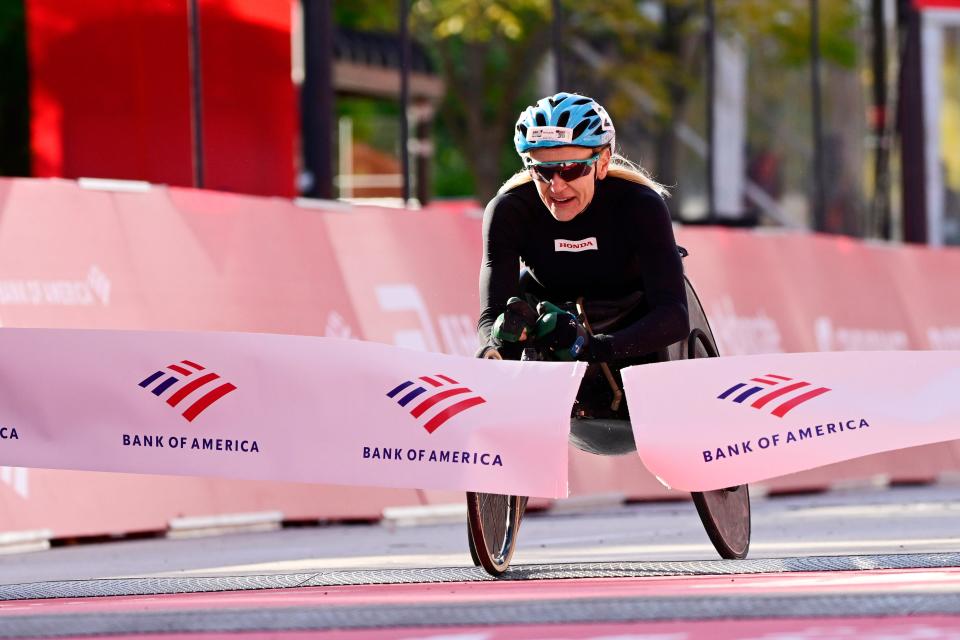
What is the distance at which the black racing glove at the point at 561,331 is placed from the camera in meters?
8.20

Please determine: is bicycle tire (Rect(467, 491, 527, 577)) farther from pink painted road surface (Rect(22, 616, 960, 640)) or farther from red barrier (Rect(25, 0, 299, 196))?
red barrier (Rect(25, 0, 299, 196))

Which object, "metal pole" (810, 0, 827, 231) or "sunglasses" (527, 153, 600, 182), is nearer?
"sunglasses" (527, 153, 600, 182)

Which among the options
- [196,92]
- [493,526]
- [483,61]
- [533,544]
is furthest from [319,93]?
[483,61]

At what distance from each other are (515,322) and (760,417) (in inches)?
42.5

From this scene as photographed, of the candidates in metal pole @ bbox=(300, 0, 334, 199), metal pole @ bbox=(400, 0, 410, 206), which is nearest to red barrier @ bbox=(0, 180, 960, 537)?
metal pole @ bbox=(400, 0, 410, 206)

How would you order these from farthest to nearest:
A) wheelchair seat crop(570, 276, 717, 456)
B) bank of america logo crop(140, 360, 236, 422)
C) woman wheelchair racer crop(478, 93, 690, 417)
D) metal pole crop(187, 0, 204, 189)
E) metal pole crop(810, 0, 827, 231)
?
metal pole crop(810, 0, 827, 231), metal pole crop(187, 0, 204, 189), wheelchair seat crop(570, 276, 717, 456), woman wheelchair racer crop(478, 93, 690, 417), bank of america logo crop(140, 360, 236, 422)

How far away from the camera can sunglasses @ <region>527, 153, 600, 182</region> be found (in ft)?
27.6

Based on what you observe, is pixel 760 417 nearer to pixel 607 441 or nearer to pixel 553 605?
pixel 607 441

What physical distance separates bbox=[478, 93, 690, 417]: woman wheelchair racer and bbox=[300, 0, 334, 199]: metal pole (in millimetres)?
8457

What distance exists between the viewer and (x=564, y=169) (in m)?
8.41

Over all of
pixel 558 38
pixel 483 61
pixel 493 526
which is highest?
pixel 483 61

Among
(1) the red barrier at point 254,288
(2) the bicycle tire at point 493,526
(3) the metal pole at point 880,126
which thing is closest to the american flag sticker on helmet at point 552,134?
(2) the bicycle tire at point 493,526

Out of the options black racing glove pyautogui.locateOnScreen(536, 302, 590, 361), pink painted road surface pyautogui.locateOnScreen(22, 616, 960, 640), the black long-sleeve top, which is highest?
the black long-sleeve top

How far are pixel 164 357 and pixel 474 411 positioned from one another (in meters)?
1.30
